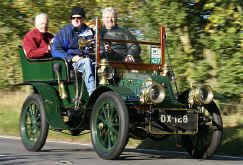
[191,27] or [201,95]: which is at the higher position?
[191,27]

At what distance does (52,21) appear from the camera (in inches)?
573

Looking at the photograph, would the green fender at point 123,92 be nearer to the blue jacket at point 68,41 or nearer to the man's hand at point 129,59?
the man's hand at point 129,59

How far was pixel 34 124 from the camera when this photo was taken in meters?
9.25

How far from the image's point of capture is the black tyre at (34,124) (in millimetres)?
8844

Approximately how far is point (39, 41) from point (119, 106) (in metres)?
2.91

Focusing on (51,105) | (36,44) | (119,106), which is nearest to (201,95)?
(119,106)

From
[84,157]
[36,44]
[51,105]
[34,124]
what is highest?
[36,44]

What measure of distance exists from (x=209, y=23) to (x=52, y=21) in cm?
425

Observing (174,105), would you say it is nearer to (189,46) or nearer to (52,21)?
(189,46)

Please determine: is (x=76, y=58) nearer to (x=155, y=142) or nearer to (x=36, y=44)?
(x=36, y=44)

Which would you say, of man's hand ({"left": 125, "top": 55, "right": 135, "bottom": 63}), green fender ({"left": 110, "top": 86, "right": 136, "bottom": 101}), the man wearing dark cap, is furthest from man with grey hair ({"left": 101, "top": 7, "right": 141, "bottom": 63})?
green fender ({"left": 110, "top": 86, "right": 136, "bottom": 101})

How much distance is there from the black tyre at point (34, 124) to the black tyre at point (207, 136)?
2139 millimetres

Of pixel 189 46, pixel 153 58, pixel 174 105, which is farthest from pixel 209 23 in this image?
pixel 174 105

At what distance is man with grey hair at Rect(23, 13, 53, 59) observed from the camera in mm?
9383
